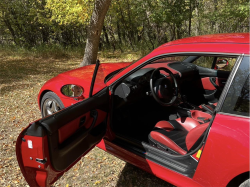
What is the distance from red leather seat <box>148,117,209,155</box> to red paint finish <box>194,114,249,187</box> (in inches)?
Result: 9.0

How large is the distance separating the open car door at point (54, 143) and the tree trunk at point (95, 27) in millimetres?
6027

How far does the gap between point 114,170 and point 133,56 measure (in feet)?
27.6

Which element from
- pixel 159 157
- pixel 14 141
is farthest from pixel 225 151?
pixel 14 141

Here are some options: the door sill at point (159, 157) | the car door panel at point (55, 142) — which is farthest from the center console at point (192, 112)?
the car door panel at point (55, 142)

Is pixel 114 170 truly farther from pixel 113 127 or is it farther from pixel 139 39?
pixel 139 39

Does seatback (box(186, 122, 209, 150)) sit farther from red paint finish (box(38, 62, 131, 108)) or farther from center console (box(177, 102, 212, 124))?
red paint finish (box(38, 62, 131, 108))

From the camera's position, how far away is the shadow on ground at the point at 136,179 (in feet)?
8.29

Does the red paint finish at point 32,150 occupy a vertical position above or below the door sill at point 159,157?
above

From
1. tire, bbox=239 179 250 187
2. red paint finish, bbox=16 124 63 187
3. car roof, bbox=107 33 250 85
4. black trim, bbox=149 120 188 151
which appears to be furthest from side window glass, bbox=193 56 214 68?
red paint finish, bbox=16 124 63 187

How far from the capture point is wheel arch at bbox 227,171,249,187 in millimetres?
1596

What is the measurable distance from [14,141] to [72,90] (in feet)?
5.30

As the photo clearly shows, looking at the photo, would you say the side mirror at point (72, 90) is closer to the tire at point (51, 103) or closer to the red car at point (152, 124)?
the red car at point (152, 124)

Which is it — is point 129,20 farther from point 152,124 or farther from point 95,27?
point 152,124

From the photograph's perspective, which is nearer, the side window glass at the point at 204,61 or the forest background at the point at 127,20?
the side window glass at the point at 204,61
